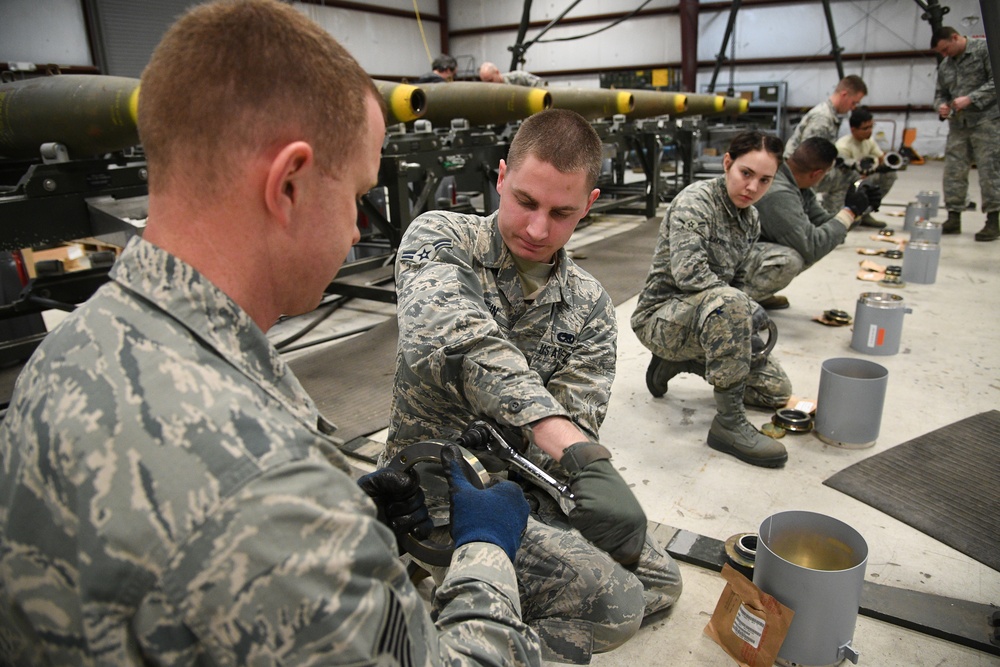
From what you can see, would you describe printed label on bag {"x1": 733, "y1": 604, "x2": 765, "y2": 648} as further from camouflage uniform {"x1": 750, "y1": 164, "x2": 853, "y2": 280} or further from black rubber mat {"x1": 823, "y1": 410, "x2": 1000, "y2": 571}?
camouflage uniform {"x1": 750, "y1": 164, "x2": 853, "y2": 280}

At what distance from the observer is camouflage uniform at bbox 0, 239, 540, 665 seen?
502mm

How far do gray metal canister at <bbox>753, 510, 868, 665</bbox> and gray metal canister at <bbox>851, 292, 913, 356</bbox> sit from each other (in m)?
1.99

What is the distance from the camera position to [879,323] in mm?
3217

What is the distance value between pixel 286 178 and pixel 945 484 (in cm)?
237

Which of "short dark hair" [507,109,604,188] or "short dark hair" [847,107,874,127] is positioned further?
"short dark hair" [847,107,874,127]

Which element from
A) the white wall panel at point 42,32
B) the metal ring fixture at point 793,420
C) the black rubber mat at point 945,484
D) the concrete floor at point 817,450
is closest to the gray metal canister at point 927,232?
the concrete floor at point 817,450

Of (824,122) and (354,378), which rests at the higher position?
(824,122)

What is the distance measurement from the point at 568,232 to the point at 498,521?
0.82m

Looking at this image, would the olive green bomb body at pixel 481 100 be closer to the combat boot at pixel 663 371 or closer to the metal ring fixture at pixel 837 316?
the metal ring fixture at pixel 837 316

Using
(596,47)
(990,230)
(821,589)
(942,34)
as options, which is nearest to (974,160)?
(990,230)

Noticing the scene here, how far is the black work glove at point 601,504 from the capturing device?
3.57 ft

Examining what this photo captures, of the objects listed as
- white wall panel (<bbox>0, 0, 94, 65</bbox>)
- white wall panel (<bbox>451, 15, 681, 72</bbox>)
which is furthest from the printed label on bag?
white wall panel (<bbox>451, 15, 681, 72</bbox>)

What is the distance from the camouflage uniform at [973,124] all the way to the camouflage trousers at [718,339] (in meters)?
4.22

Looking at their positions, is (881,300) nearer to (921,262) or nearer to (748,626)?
(921,262)
